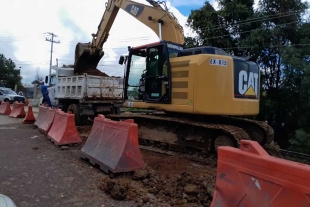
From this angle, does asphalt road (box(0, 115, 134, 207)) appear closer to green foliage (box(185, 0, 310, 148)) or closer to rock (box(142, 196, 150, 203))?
rock (box(142, 196, 150, 203))

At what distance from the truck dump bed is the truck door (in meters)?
4.26

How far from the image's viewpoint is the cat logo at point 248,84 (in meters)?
6.82

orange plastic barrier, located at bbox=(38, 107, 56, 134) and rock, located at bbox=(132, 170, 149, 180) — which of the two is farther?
orange plastic barrier, located at bbox=(38, 107, 56, 134)

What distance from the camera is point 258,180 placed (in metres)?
2.62

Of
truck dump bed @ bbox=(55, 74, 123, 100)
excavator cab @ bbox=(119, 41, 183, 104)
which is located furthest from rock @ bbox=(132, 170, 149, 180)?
truck dump bed @ bbox=(55, 74, 123, 100)

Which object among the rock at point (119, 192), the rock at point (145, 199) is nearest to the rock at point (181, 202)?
the rock at point (145, 199)

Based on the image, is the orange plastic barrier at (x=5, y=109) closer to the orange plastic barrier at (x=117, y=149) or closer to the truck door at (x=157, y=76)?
the truck door at (x=157, y=76)

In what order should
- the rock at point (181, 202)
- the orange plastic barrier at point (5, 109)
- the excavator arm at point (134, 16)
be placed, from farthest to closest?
the orange plastic barrier at point (5, 109) → the excavator arm at point (134, 16) → the rock at point (181, 202)

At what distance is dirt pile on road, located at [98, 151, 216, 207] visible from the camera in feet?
13.1

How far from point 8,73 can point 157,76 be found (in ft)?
193

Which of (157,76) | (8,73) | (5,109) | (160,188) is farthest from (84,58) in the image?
(8,73)

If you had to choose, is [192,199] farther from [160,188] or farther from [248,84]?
[248,84]

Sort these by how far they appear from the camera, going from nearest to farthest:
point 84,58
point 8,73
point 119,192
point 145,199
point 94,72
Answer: point 145,199 < point 119,192 < point 94,72 < point 84,58 < point 8,73

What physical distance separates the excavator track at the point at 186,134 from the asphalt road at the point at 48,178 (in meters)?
2.03
